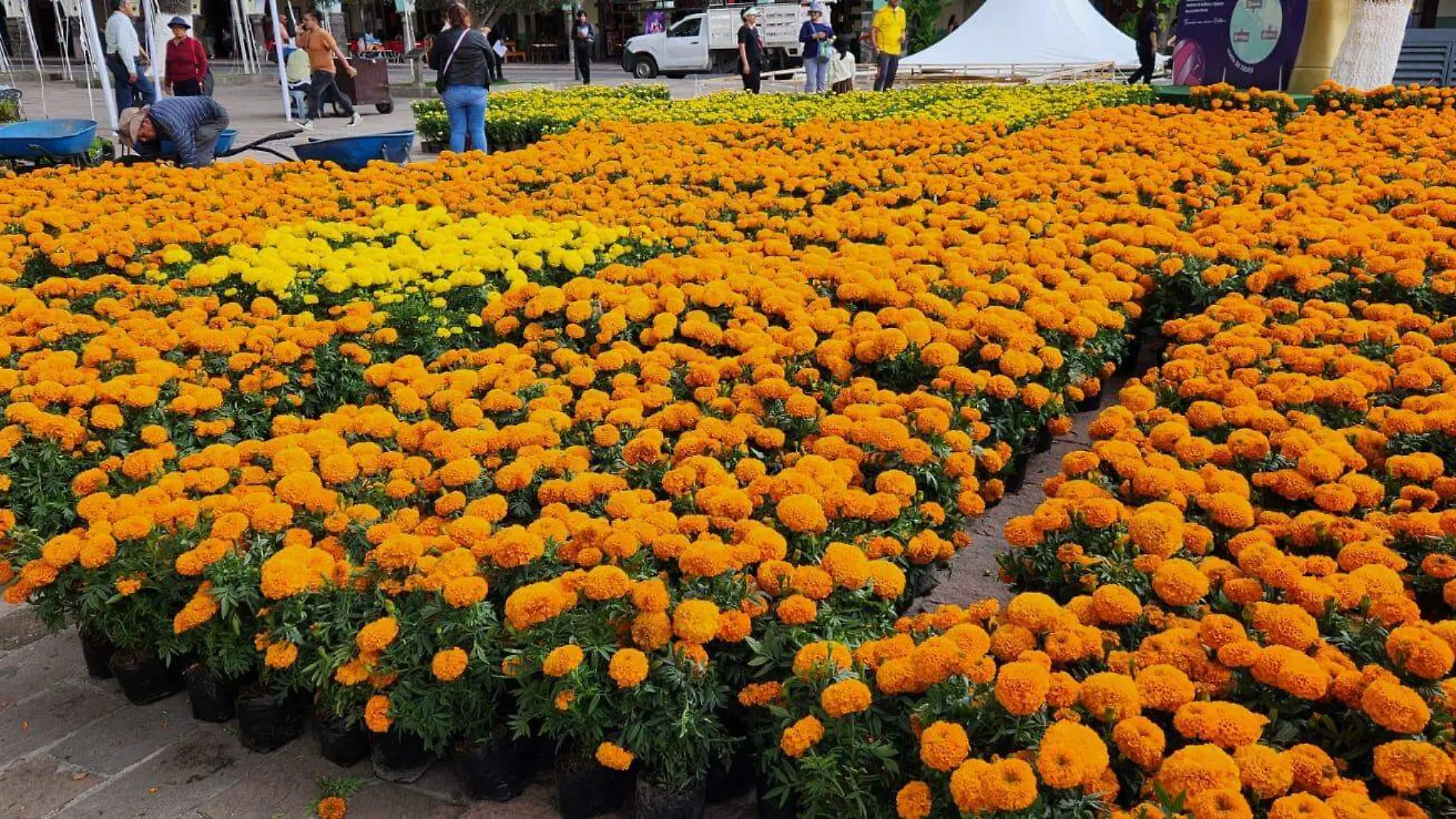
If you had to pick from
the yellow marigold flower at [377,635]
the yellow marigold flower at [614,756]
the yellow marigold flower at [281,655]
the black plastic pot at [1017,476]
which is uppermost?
the yellow marigold flower at [377,635]

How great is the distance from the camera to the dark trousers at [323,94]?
55.1ft

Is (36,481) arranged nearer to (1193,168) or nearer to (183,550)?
(183,550)

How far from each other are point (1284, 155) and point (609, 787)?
717 cm

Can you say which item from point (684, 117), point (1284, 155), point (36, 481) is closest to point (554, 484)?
point (36, 481)

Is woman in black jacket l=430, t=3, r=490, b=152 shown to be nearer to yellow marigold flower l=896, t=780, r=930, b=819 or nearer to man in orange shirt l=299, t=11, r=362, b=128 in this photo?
man in orange shirt l=299, t=11, r=362, b=128

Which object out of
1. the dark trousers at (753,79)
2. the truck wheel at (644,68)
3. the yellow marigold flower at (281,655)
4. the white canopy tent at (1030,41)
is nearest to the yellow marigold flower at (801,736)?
the yellow marigold flower at (281,655)

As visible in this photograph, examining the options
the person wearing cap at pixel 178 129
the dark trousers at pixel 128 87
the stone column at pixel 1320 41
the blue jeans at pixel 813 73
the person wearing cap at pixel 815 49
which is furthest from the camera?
the blue jeans at pixel 813 73

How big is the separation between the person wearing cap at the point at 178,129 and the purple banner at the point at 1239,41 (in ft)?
35.4

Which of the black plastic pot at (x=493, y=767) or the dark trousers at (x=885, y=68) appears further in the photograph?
the dark trousers at (x=885, y=68)

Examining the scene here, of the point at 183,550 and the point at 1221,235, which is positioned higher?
the point at 1221,235

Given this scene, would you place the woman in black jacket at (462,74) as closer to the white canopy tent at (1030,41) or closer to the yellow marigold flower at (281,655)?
the yellow marigold flower at (281,655)

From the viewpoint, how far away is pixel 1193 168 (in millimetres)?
6984

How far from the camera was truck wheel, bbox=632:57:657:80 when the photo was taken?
29.5 metres

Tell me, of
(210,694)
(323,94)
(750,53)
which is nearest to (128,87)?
(323,94)
